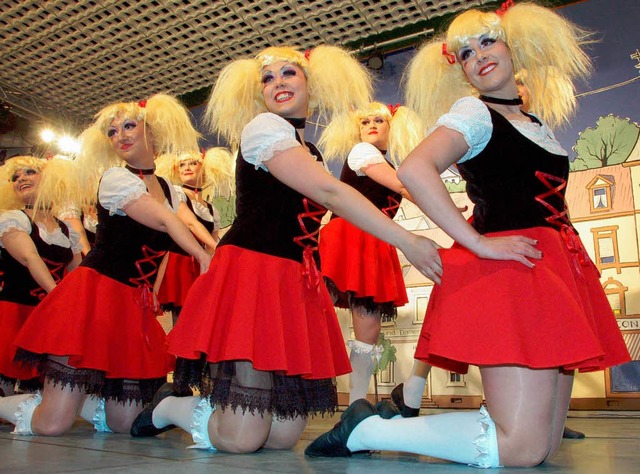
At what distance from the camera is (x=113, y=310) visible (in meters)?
2.53

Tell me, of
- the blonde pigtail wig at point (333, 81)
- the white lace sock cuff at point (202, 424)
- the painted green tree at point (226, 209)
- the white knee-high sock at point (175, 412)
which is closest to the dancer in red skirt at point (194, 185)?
the painted green tree at point (226, 209)

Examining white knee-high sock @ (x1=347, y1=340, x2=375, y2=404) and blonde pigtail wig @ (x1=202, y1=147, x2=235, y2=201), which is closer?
white knee-high sock @ (x1=347, y1=340, x2=375, y2=404)

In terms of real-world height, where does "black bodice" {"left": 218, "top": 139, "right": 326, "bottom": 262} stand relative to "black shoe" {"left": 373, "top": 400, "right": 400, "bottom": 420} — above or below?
above

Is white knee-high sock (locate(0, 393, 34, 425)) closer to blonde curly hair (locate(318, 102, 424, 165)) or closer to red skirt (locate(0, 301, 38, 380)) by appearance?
red skirt (locate(0, 301, 38, 380))

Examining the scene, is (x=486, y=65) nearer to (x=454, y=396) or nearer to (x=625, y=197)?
(x=625, y=197)

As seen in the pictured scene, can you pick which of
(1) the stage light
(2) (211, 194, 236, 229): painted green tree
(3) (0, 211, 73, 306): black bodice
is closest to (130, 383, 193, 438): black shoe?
(3) (0, 211, 73, 306): black bodice

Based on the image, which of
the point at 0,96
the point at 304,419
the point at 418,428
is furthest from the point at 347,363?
the point at 0,96

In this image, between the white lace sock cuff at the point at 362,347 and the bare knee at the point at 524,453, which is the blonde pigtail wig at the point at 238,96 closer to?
the white lace sock cuff at the point at 362,347

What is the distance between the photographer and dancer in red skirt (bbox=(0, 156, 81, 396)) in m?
3.08

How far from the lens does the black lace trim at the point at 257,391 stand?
1.83m

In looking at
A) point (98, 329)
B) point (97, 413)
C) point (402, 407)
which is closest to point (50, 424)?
point (97, 413)

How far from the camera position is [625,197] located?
380 centimetres

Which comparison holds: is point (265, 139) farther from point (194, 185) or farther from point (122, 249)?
point (194, 185)

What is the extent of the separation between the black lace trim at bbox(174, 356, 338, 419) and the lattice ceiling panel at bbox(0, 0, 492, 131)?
321cm
